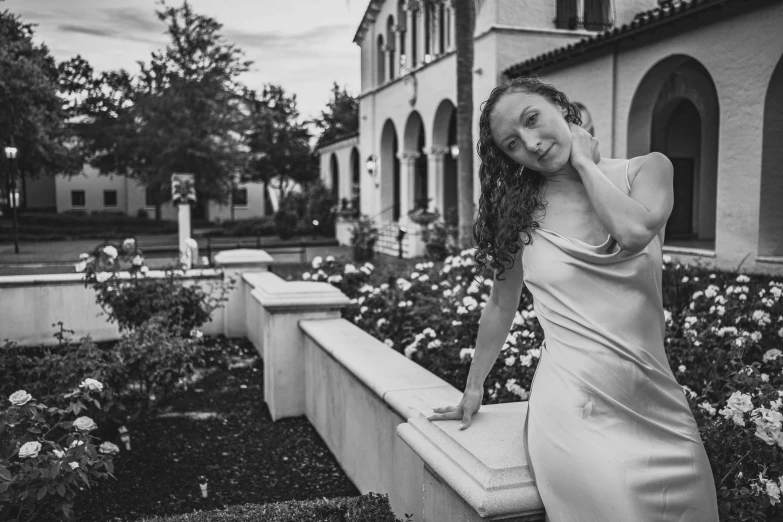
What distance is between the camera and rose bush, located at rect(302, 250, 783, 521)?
237cm

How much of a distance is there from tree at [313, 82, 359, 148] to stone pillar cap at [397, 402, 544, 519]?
159ft

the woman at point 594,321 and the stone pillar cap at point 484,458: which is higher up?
the woman at point 594,321

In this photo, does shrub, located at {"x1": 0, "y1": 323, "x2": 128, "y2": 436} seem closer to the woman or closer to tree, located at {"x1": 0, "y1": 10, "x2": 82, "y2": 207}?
the woman

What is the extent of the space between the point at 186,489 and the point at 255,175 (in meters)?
43.1

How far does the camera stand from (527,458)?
1.99 m

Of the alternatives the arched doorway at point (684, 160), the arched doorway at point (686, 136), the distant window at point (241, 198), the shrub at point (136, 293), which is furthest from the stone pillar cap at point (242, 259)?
the distant window at point (241, 198)

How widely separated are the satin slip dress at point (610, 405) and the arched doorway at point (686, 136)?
11805 millimetres

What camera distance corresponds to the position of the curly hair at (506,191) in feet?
6.15

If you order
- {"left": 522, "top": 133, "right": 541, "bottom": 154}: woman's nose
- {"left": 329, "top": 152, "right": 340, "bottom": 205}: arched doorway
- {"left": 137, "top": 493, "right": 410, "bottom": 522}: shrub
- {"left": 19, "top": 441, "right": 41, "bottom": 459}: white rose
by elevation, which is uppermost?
{"left": 329, "top": 152, "right": 340, "bottom": 205}: arched doorway

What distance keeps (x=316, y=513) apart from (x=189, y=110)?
30.9 meters

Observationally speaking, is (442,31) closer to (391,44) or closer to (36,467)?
(391,44)

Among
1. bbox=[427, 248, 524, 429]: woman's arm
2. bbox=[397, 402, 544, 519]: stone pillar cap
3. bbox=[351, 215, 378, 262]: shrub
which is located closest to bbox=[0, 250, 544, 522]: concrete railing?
bbox=[397, 402, 544, 519]: stone pillar cap

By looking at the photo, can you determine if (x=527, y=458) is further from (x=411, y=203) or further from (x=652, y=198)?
(x=411, y=203)

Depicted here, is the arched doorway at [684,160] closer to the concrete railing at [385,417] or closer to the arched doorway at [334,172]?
the concrete railing at [385,417]
